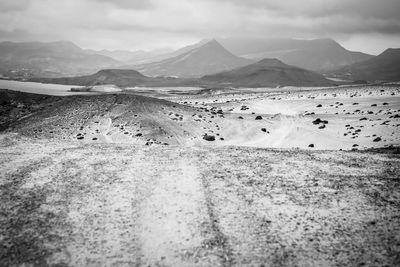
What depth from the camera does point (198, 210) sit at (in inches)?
375

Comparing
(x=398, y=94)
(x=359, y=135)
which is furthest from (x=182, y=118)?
(x=398, y=94)

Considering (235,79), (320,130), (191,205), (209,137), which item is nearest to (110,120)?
(209,137)

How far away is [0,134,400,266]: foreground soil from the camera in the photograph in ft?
24.3

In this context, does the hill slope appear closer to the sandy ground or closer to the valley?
the valley

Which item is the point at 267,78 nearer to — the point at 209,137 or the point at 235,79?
the point at 235,79

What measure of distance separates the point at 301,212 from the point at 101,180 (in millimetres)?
7204

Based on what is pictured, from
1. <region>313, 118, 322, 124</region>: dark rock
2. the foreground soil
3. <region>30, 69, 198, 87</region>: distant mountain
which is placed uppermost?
<region>30, 69, 198, 87</region>: distant mountain

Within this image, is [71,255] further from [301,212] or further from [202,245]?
[301,212]

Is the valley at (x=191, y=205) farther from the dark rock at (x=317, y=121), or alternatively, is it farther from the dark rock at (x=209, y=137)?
the dark rock at (x=317, y=121)

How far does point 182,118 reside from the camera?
28141 millimetres

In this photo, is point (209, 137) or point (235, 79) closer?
point (209, 137)

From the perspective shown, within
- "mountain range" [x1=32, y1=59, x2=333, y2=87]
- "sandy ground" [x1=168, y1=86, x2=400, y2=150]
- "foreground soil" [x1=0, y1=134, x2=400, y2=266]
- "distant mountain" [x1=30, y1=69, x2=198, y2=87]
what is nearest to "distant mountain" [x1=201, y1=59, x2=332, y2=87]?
"mountain range" [x1=32, y1=59, x2=333, y2=87]

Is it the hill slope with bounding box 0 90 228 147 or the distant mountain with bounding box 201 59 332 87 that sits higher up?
the distant mountain with bounding box 201 59 332 87

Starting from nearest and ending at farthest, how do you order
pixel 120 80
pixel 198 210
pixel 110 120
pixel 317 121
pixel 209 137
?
pixel 198 210 < pixel 209 137 < pixel 110 120 < pixel 317 121 < pixel 120 80
